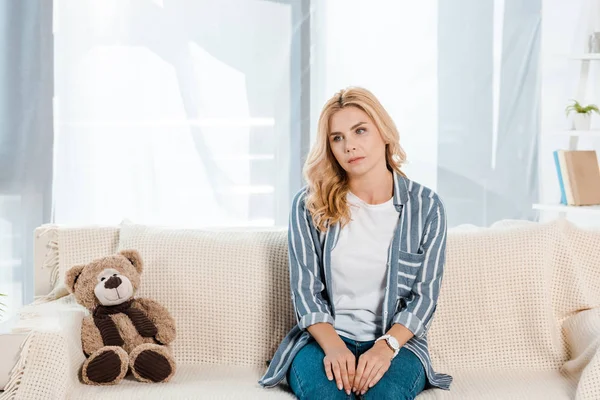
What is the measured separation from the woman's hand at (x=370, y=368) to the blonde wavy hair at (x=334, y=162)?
364 millimetres

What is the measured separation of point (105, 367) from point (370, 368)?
25.0 inches

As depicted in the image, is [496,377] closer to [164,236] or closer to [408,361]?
[408,361]

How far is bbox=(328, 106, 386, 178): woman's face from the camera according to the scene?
1948 millimetres

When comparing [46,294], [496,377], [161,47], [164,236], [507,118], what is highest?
[161,47]

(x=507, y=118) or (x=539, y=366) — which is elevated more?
(x=507, y=118)

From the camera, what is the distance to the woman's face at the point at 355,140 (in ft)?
6.39

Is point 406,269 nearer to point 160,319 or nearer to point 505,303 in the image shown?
point 505,303

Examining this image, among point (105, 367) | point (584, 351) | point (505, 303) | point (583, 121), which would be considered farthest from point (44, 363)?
point (583, 121)

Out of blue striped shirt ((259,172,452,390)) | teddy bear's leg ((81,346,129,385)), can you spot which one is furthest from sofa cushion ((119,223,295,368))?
teddy bear's leg ((81,346,129,385))

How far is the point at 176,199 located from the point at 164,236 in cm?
144

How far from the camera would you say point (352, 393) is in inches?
67.9

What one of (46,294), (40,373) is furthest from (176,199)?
(40,373)

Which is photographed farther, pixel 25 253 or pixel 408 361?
pixel 25 253

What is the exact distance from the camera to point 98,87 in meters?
3.51
